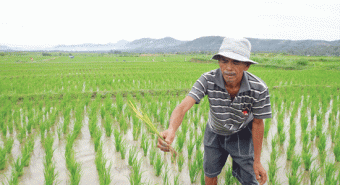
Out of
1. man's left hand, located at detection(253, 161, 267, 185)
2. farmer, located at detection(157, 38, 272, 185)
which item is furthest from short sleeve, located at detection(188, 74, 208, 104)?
man's left hand, located at detection(253, 161, 267, 185)

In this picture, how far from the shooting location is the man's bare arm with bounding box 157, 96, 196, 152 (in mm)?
1063

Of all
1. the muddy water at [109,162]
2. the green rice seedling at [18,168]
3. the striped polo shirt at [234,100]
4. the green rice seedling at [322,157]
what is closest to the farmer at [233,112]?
the striped polo shirt at [234,100]

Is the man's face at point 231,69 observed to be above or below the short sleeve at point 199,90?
above

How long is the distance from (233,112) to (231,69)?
0.33 metres

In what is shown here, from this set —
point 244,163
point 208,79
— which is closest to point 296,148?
point 244,163

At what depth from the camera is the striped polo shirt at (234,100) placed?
4.10 ft

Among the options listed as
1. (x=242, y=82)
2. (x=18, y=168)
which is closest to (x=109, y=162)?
(x=18, y=168)

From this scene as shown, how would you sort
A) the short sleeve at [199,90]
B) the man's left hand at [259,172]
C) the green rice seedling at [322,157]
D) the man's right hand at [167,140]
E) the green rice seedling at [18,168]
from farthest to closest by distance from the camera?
the green rice seedling at [322,157], the green rice seedling at [18,168], the man's left hand at [259,172], the short sleeve at [199,90], the man's right hand at [167,140]

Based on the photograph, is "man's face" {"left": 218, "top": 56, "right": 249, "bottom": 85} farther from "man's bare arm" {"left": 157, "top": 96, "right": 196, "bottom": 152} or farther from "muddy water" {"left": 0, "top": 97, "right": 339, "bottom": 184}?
"muddy water" {"left": 0, "top": 97, "right": 339, "bottom": 184}

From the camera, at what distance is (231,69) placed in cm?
117

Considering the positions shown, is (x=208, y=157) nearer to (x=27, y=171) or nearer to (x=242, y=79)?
(x=242, y=79)

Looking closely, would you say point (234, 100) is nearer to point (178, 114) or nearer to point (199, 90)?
point (199, 90)

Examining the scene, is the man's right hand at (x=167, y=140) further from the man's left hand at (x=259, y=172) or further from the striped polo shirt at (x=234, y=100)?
the man's left hand at (x=259, y=172)

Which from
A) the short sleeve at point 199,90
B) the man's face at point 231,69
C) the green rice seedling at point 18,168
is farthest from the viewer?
the green rice seedling at point 18,168
